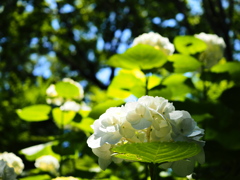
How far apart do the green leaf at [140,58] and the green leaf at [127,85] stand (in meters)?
0.07

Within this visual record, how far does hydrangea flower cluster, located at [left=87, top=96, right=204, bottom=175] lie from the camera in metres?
0.94

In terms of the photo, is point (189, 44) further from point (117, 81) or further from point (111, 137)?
point (111, 137)

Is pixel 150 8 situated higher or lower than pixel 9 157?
higher

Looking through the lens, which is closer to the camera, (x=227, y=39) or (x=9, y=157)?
(x=9, y=157)

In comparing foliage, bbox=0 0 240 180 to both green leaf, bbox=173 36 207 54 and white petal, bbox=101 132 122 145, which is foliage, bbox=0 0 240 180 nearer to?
green leaf, bbox=173 36 207 54

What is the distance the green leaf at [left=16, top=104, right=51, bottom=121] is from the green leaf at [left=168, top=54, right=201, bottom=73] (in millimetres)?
820

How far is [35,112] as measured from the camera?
189 cm

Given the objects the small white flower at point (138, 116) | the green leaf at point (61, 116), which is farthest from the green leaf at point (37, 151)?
the small white flower at point (138, 116)

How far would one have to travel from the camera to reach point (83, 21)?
827 centimetres

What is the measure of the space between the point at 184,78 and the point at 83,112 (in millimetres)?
662

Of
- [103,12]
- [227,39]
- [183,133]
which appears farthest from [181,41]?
[103,12]

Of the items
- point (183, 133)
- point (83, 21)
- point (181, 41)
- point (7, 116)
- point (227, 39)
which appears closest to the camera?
point (183, 133)

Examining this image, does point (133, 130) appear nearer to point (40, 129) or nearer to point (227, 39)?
point (227, 39)

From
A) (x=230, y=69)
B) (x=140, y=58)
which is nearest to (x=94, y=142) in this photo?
(x=140, y=58)
